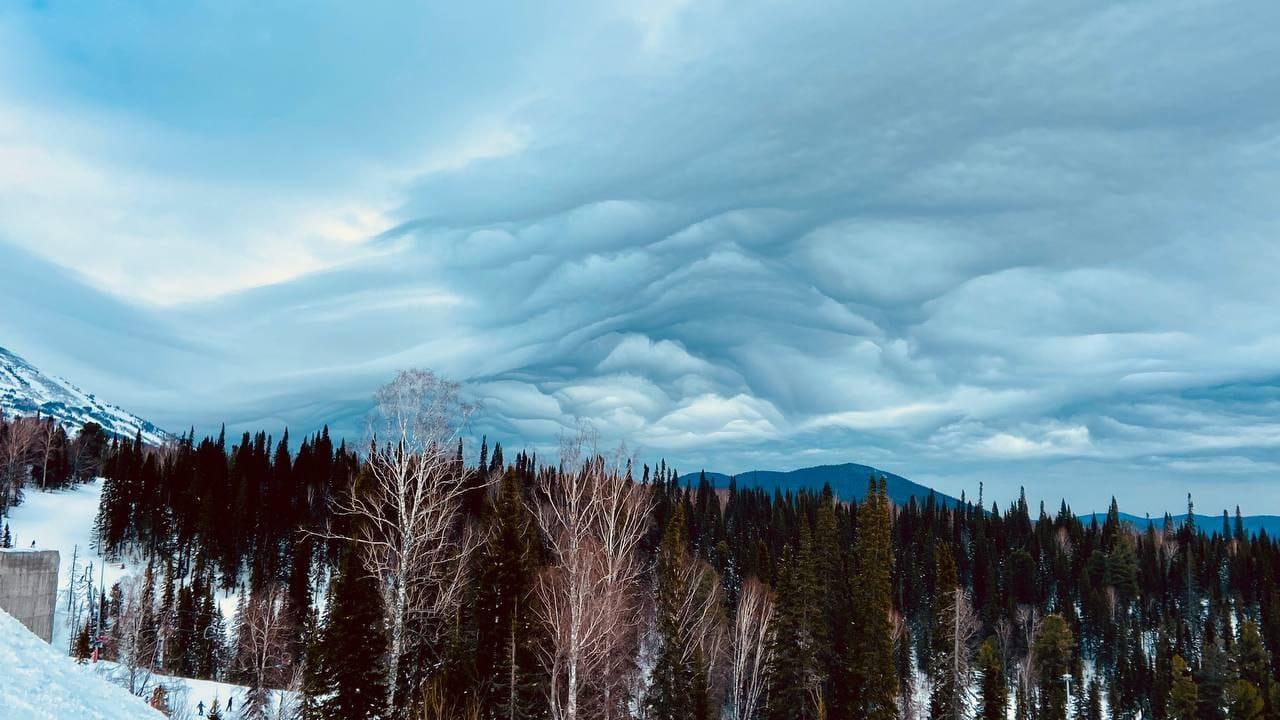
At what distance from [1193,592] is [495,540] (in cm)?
15630

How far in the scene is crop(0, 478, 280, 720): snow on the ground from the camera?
93000 mm

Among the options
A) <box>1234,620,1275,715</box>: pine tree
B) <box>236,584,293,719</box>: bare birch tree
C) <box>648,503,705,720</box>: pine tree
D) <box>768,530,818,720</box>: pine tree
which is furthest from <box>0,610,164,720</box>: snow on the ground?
<box>1234,620,1275,715</box>: pine tree

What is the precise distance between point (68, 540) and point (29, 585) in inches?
4247

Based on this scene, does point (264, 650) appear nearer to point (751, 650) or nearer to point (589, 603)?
point (589, 603)

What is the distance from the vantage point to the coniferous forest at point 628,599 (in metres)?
Answer: 37.6

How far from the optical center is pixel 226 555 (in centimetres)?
10994

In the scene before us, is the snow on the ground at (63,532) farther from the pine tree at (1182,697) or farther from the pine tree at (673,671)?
the pine tree at (1182,697)

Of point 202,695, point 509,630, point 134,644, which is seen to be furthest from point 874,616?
point 134,644

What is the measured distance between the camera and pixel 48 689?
24.0 metres

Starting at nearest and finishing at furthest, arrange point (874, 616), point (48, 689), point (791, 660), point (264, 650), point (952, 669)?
point (48, 689)
point (264, 650)
point (791, 660)
point (874, 616)
point (952, 669)

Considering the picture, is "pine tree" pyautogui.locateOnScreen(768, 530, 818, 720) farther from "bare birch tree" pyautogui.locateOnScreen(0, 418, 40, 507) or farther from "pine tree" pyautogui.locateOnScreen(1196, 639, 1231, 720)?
"bare birch tree" pyautogui.locateOnScreen(0, 418, 40, 507)

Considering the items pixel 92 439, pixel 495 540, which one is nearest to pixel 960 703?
pixel 495 540

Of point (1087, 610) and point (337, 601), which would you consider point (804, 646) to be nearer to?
point (337, 601)

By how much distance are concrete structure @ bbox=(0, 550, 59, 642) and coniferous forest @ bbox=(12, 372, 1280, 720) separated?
1138 centimetres
